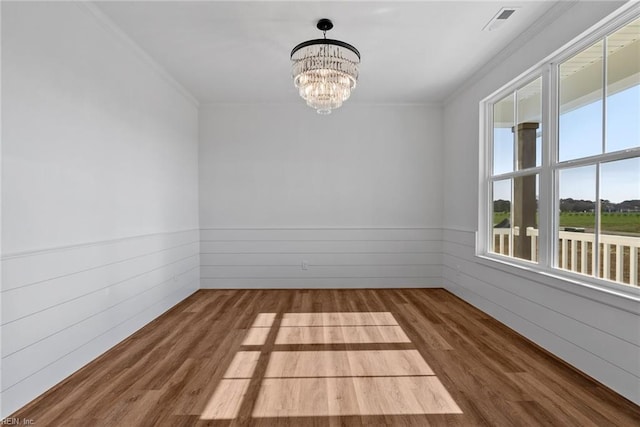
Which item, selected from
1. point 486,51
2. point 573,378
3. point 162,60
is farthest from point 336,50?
point 573,378

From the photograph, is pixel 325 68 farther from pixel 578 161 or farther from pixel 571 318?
pixel 571 318

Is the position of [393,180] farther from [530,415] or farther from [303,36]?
[530,415]

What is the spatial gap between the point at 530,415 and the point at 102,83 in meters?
3.80

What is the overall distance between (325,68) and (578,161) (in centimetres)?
205

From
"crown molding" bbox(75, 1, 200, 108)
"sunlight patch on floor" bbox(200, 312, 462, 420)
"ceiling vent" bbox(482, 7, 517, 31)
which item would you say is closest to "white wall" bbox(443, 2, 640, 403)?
"ceiling vent" bbox(482, 7, 517, 31)

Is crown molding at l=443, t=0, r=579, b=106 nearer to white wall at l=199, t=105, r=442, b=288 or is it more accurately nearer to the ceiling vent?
the ceiling vent

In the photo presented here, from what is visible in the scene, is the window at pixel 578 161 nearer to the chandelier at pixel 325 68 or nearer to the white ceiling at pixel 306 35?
the white ceiling at pixel 306 35

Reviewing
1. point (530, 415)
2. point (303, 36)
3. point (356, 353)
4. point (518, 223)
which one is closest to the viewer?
point (530, 415)

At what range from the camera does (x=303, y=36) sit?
2.75m

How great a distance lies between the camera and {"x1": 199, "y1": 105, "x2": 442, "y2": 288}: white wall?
15.1 ft

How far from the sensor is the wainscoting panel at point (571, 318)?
6.19 feet

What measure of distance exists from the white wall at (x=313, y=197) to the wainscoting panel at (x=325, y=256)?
0.01 m

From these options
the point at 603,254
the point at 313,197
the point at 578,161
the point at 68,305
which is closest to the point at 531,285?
the point at 603,254

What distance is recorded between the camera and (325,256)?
182 inches
